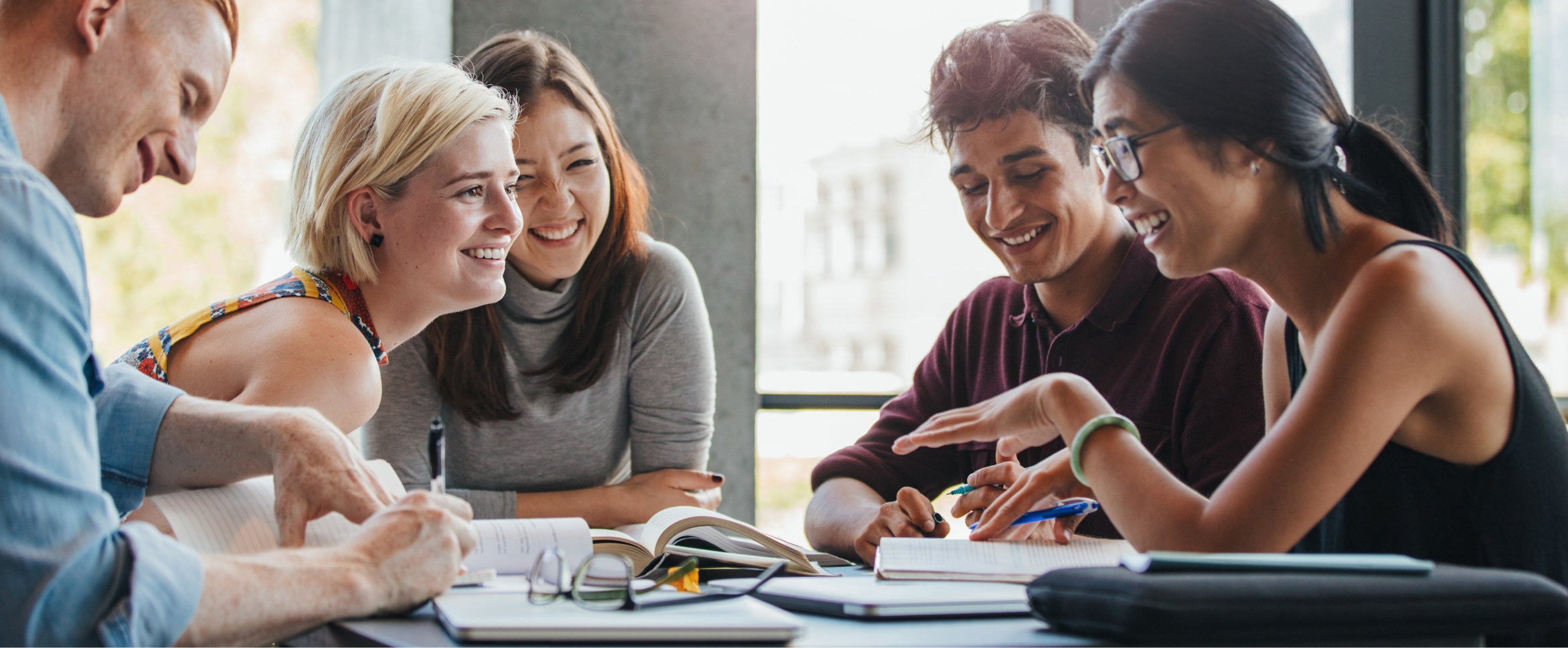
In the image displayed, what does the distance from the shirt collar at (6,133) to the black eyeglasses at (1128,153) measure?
1142mm

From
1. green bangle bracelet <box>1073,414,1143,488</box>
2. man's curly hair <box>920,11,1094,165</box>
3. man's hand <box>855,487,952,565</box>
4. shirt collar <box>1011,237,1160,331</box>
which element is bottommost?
man's hand <box>855,487,952,565</box>

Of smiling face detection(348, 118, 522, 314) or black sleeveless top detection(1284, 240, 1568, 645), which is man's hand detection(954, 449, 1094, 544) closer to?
black sleeveless top detection(1284, 240, 1568, 645)

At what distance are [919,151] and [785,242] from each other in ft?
1.78

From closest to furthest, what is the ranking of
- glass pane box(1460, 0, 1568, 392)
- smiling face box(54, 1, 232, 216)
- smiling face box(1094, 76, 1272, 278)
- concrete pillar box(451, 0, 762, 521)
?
smiling face box(54, 1, 232, 216) → smiling face box(1094, 76, 1272, 278) → concrete pillar box(451, 0, 762, 521) → glass pane box(1460, 0, 1568, 392)

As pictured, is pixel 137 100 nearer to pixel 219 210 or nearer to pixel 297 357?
pixel 297 357

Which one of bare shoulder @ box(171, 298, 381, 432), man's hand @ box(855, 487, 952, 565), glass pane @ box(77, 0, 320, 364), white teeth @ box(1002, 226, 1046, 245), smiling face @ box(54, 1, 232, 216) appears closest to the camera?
smiling face @ box(54, 1, 232, 216)

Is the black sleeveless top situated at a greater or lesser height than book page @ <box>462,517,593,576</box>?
greater

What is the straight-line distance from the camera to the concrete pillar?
9.82 ft

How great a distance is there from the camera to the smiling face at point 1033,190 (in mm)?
1675

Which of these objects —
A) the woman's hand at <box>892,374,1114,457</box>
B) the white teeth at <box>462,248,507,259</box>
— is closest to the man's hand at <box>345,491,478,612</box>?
the woman's hand at <box>892,374,1114,457</box>

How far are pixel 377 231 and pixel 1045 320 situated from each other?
3.78 ft

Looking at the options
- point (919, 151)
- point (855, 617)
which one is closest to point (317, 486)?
point (855, 617)

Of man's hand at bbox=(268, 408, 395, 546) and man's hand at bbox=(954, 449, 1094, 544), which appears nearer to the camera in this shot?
man's hand at bbox=(268, 408, 395, 546)

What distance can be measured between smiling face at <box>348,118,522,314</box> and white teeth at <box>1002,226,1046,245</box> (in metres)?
0.87
